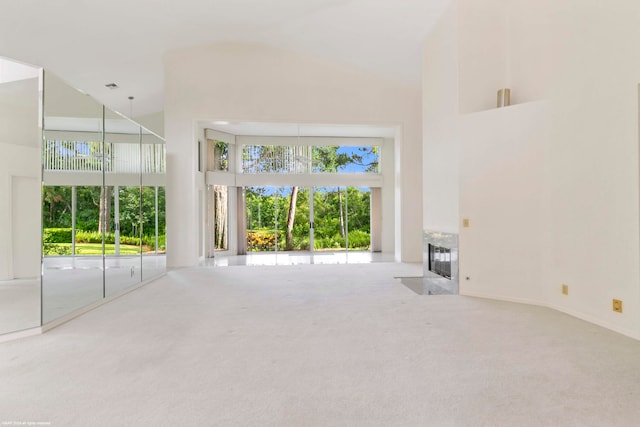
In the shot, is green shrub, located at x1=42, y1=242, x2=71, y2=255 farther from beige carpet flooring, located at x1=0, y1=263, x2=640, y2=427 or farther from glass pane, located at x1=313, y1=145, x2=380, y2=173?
glass pane, located at x1=313, y1=145, x2=380, y2=173

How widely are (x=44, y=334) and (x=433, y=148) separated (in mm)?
6125

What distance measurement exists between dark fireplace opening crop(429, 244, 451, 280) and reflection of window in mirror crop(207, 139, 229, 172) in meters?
7.45

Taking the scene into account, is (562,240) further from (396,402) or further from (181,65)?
(181,65)

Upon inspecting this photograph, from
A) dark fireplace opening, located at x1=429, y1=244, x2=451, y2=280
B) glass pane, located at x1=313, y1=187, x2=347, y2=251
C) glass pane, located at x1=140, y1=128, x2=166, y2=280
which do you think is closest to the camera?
dark fireplace opening, located at x1=429, y1=244, x2=451, y2=280

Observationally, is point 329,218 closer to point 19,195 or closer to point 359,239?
point 359,239

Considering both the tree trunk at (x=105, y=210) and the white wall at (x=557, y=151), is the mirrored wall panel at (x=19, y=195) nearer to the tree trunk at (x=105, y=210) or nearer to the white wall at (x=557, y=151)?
the tree trunk at (x=105, y=210)

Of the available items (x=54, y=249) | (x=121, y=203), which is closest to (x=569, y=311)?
(x=54, y=249)

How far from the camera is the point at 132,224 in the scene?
6117 mm

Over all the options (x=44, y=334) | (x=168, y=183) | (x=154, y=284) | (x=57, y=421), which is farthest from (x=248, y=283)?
(x=57, y=421)

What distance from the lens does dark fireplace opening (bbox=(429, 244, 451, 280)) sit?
6.02 metres

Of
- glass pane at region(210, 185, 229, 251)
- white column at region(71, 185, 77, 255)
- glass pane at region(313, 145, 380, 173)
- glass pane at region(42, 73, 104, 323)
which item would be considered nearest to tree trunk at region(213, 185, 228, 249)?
glass pane at region(210, 185, 229, 251)

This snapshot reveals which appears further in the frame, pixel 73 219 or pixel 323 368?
pixel 73 219

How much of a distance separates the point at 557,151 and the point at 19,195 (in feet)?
20.7

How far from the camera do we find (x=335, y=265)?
882cm
